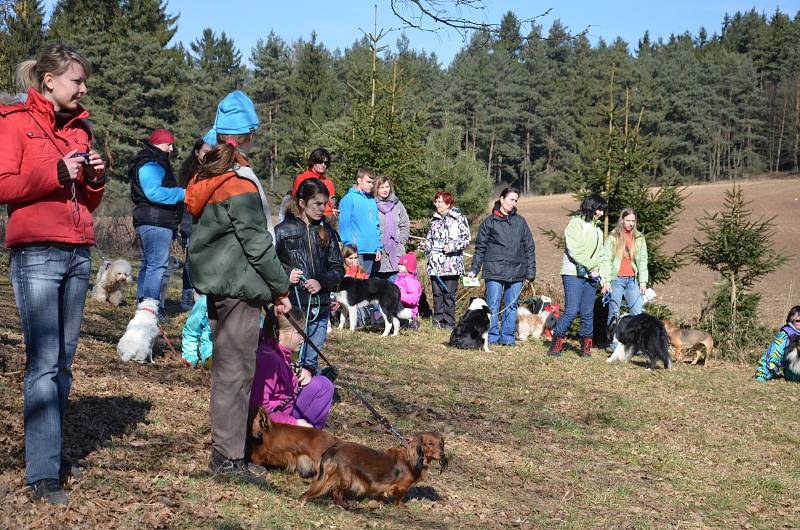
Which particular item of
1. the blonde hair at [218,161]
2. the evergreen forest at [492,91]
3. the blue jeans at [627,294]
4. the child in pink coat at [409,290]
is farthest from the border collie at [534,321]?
the evergreen forest at [492,91]

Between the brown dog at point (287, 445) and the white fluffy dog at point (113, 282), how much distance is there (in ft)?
21.0

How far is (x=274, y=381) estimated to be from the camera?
527cm

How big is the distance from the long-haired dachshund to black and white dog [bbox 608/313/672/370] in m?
6.94

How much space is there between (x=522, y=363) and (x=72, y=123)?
7.61 meters

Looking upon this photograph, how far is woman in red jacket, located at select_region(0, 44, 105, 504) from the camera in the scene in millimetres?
3754

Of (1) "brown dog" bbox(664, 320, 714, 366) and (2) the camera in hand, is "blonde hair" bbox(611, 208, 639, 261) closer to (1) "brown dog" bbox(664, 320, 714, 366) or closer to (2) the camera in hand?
(1) "brown dog" bbox(664, 320, 714, 366)

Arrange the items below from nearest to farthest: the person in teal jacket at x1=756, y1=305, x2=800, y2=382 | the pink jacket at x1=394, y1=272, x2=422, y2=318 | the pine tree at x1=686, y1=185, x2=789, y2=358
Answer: the person in teal jacket at x1=756, y1=305, x2=800, y2=382, the pink jacket at x1=394, y1=272, x2=422, y2=318, the pine tree at x1=686, y1=185, x2=789, y2=358

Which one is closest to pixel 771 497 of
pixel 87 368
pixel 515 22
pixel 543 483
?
pixel 543 483

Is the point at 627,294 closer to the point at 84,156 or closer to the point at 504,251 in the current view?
the point at 504,251

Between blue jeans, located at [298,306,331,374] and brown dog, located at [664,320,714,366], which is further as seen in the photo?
brown dog, located at [664,320,714,366]

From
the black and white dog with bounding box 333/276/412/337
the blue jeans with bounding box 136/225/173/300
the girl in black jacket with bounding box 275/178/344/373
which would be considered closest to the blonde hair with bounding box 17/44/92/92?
the girl in black jacket with bounding box 275/178/344/373

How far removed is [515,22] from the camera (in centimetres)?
588

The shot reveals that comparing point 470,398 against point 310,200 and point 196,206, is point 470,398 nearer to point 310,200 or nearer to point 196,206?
point 310,200

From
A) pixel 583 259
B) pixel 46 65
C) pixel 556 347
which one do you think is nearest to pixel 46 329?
pixel 46 65
